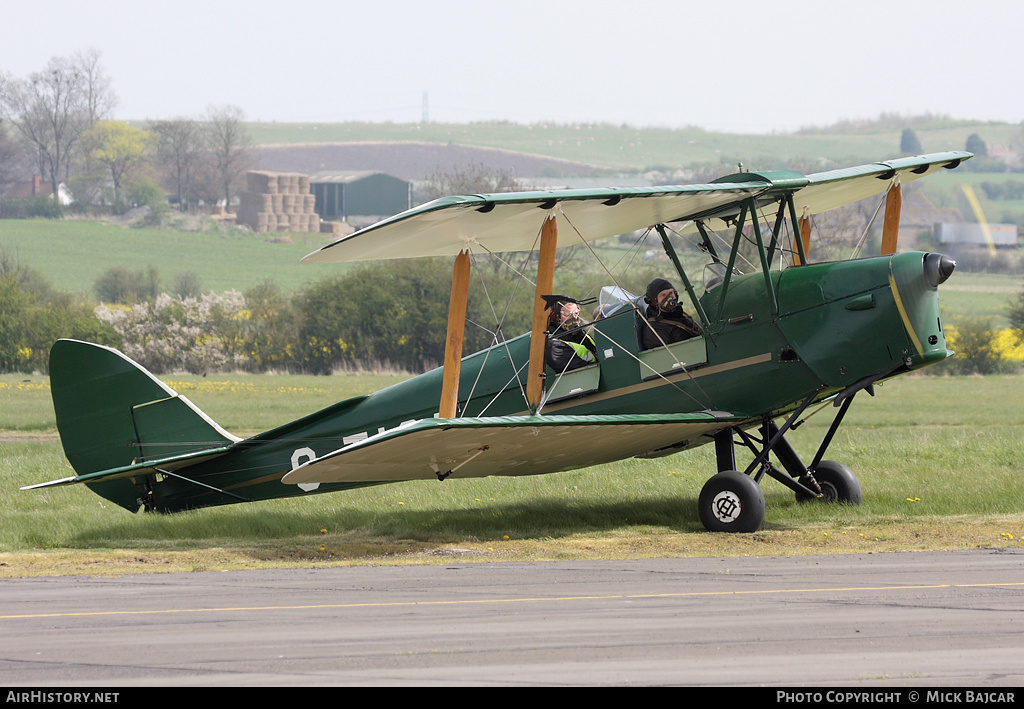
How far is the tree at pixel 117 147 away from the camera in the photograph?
4535 inches

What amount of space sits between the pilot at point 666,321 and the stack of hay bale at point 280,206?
101420 millimetres

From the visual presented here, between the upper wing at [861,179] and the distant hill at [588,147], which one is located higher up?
the distant hill at [588,147]

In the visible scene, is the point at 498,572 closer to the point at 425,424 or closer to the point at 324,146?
the point at 425,424

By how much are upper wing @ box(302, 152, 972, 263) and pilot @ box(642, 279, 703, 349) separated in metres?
0.70

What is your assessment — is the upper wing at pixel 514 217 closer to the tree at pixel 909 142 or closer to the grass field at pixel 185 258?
the grass field at pixel 185 258

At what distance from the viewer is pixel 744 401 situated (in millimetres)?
9820

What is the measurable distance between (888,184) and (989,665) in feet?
23.7

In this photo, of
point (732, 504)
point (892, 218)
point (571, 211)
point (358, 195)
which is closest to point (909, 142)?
point (358, 195)

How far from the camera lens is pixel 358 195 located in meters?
123

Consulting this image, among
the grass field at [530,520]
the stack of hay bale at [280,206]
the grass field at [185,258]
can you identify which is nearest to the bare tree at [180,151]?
the stack of hay bale at [280,206]

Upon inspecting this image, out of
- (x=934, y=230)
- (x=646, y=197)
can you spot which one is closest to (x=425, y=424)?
(x=646, y=197)

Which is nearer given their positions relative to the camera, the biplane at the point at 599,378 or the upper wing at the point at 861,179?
the biplane at the point at 599,378

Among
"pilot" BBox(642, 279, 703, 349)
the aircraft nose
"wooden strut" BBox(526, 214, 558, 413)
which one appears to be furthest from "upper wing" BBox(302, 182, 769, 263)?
the aircraft nose

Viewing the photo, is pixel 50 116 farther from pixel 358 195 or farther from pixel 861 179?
pixel 861 179
